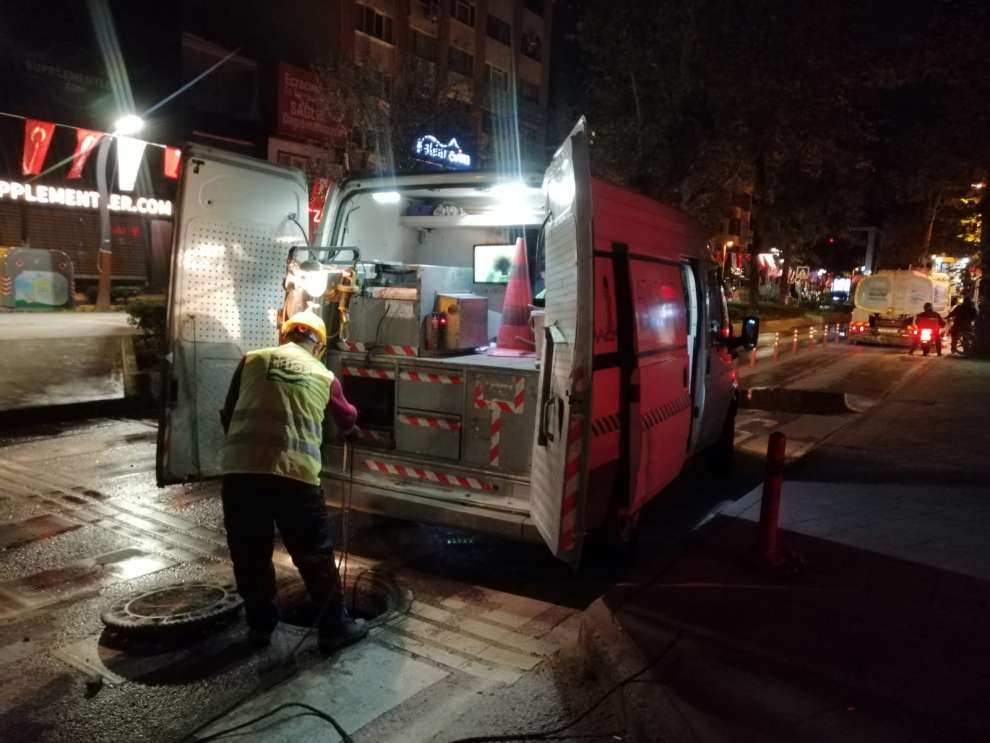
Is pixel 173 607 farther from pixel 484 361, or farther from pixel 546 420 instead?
pixel 484 361

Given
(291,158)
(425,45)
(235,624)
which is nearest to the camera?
(235,624)

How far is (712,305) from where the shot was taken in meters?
7.09

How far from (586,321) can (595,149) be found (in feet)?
67.8

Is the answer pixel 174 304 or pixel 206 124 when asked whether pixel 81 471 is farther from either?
pixel 206 124

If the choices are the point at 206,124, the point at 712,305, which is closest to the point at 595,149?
the point at 206,124

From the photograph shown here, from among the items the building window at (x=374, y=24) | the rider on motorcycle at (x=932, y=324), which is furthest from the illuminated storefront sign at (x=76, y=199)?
the rider on motorcycle at (x=932, y=324)

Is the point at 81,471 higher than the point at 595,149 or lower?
lower

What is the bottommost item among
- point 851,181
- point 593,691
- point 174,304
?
point 593,691

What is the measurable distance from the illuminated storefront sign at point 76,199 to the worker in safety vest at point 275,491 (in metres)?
17.7

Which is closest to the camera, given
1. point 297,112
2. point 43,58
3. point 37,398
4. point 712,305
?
point 712,305

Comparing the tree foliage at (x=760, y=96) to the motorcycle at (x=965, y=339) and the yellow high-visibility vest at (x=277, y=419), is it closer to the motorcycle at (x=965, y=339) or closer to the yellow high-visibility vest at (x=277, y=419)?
the motorcycle at (x=965, y=339)

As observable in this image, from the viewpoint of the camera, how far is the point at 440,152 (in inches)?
786

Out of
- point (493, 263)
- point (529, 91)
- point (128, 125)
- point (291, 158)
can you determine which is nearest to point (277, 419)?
point (493, 263)

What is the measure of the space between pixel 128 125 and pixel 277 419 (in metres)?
18.4
